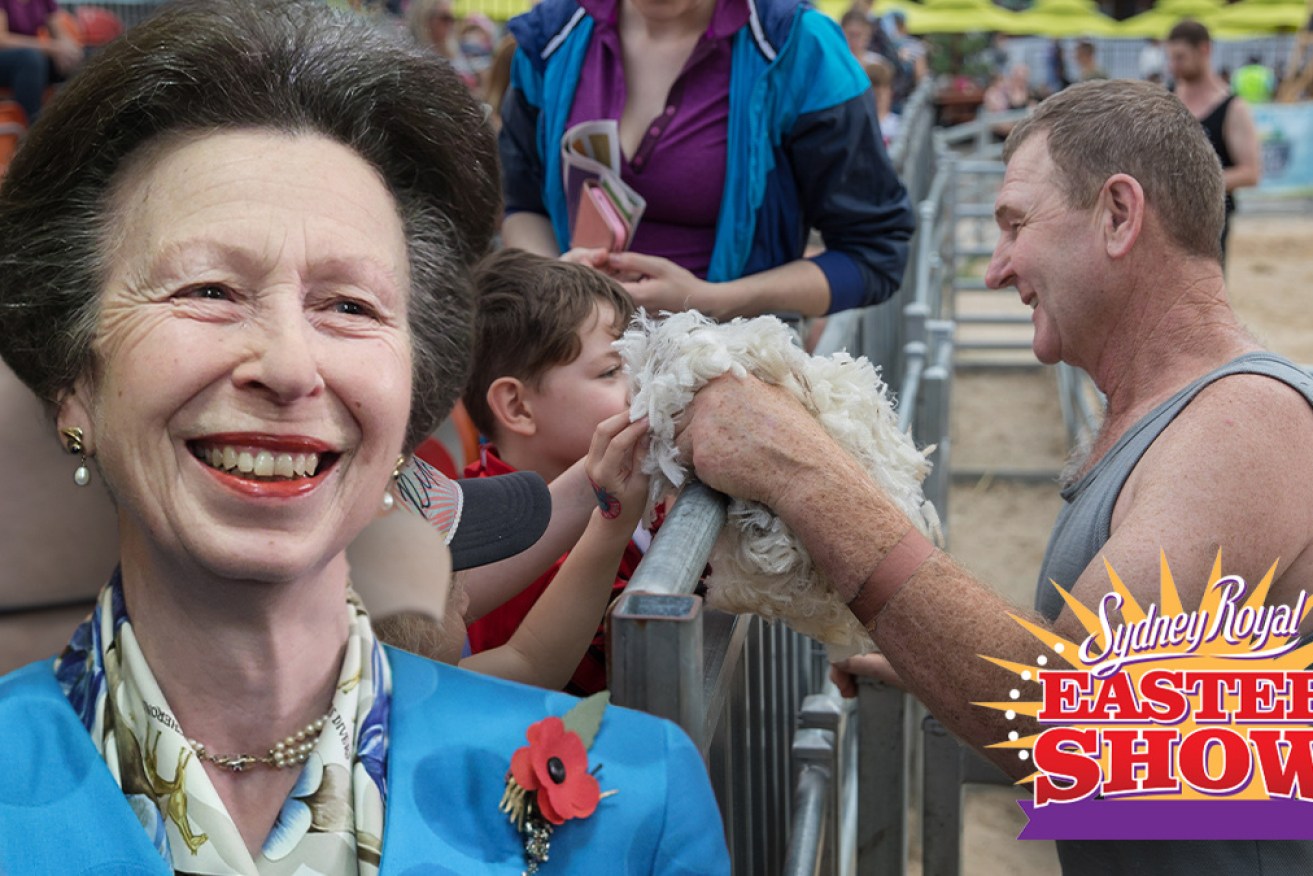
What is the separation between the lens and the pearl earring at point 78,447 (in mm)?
1557

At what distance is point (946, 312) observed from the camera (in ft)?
32.7

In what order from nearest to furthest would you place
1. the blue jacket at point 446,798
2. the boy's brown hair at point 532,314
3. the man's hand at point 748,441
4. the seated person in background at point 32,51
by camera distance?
the blue jacket at point 446,798, the man's hand at point 748,441, the boy's brown hair at point 532,314, the seated person in background at point 32,51

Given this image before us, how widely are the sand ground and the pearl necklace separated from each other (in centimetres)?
333

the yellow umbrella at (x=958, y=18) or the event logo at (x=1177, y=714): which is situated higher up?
the yellow umbrella at (x=958, y=18)

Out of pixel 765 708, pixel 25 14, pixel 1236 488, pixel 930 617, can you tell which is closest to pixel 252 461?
pixel 930 617

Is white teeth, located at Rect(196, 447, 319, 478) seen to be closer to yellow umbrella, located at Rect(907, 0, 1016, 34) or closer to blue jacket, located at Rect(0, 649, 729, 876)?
blue jacket, located at Rect(0, 649, 729, 876)

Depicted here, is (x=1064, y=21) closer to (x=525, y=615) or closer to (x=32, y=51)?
(x=32, y=51)

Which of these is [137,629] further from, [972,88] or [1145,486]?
[972,88]

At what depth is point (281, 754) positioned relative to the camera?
1582 mm

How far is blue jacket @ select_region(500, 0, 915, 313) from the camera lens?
9.38ft

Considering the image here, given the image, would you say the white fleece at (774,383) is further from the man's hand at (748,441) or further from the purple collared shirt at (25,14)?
the purple collared shirt at (25,14)

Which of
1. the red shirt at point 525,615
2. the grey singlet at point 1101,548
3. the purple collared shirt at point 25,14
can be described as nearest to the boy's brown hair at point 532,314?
the red shirt at point 525,615

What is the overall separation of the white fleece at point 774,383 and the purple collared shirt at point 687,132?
0.99 m

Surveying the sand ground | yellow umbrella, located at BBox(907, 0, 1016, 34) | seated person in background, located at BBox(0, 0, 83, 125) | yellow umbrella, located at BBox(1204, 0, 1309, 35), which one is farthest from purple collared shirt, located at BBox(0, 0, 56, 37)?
yellow umbrella, located at BBox(1204, 0, 1309, 35)
